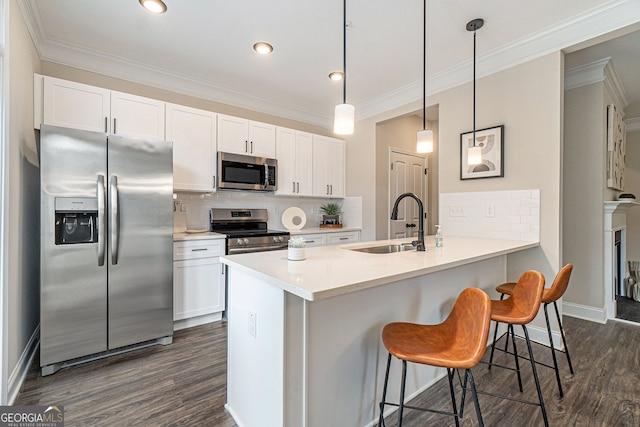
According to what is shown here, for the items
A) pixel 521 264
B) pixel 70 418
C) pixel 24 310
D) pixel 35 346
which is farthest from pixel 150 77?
pixel 521 264

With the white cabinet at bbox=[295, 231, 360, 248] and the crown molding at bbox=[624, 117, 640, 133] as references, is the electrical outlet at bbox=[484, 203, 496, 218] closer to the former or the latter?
the white cabinet at bbox=[295, 231, 360, 248]

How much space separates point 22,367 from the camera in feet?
6.63

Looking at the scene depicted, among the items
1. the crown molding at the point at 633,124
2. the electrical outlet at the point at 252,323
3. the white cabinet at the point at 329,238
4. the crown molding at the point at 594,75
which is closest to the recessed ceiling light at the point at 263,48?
the white cabinet at the point at 329,238

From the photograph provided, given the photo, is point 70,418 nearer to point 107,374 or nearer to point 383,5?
point 107,374

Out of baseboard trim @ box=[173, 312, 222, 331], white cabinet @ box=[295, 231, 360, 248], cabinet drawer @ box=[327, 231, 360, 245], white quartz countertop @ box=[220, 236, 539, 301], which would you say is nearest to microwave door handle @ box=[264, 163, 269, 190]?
white cabinet @ box=[295, 231, 360, 248]

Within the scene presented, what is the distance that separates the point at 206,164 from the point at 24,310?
193 centimetres

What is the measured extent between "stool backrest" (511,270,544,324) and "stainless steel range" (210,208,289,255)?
2333 mm

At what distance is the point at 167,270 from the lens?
2.55 meters

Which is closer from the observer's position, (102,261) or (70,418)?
(70,418)

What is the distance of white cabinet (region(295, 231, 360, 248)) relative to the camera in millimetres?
3852

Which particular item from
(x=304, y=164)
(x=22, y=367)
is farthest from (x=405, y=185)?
(x=22, y=367)

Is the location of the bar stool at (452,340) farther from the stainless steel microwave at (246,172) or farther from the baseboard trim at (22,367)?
the stainless steel microwave at (246,172)

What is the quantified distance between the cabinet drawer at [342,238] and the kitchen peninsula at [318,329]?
2.22 m

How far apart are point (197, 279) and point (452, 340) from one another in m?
2.40
